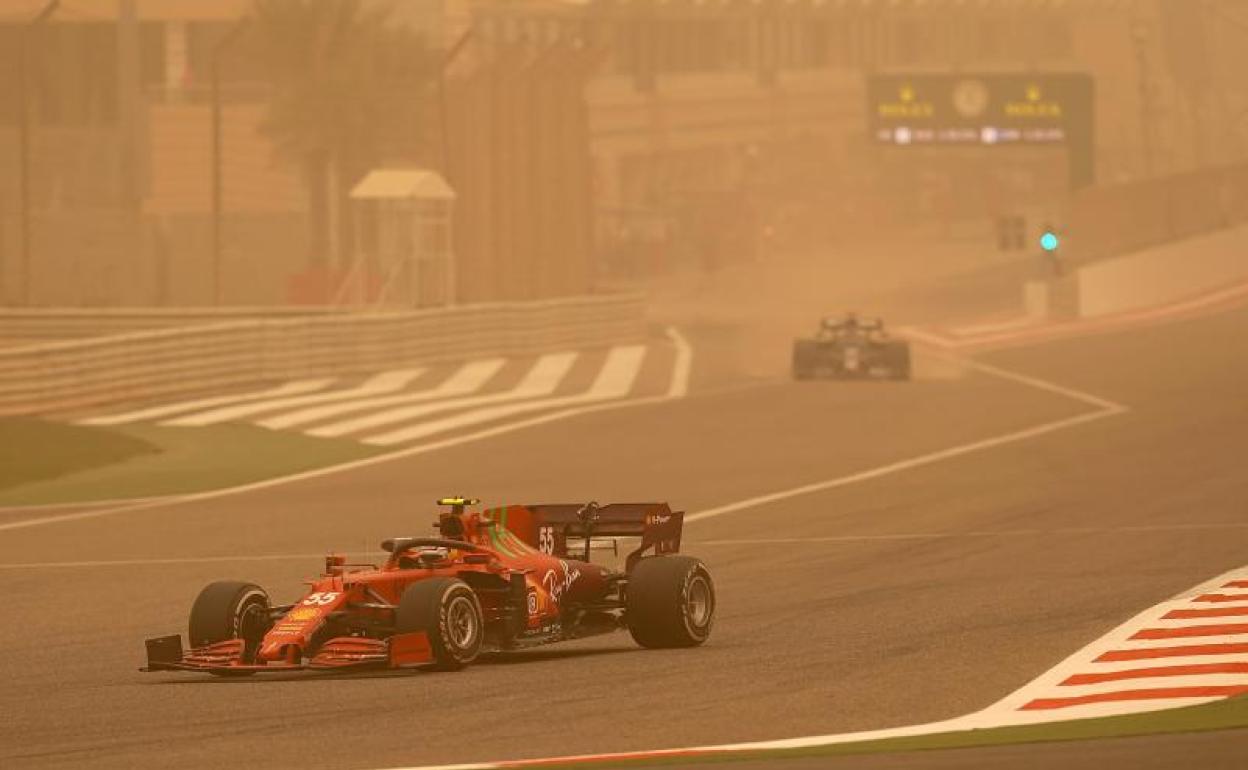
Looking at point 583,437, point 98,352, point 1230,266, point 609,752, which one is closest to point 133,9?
point 1230,266

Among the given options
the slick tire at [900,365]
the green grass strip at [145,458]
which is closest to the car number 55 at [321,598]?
the green grass strip at [145,458]

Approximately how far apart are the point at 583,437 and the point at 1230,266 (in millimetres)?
48148

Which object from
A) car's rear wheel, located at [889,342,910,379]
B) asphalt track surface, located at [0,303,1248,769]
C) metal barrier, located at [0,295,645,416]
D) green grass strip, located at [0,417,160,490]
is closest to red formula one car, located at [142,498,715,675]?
asphalt track surface, located at [0,303,1248,769]

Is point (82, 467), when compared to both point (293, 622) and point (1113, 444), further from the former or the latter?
point (293, 622)

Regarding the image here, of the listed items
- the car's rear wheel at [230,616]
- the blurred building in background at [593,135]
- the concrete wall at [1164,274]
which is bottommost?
the car's rear wheel at [230,616]

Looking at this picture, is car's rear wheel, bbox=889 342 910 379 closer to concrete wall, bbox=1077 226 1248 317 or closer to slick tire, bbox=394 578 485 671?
concrete wall, bbox=1077 226 1248 317

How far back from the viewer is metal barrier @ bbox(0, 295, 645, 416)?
41.3 metres

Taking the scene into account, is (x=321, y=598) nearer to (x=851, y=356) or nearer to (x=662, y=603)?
(x=662, y=603)

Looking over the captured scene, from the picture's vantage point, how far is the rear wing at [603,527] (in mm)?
18375

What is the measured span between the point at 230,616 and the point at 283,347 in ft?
106

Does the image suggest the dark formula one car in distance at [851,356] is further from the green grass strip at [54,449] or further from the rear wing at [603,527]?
the rear wing at [603,527]

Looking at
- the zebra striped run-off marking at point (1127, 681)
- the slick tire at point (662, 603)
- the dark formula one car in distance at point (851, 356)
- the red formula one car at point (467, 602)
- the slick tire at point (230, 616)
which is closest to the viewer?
the zebra striped run-off marking at point (1127, 681)

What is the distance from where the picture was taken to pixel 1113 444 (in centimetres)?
3834

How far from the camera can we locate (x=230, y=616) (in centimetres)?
1669
